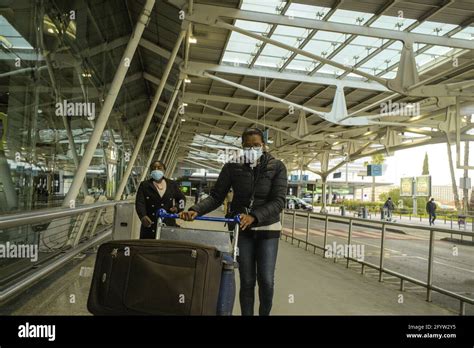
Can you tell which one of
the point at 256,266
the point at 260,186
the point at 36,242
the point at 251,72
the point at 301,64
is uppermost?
the point at 301,64

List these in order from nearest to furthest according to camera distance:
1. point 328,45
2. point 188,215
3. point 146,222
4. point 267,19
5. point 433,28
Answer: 1. point 188,215
2. point 146,222
3. point 267,19
4. point 433,28
5. point 328,45

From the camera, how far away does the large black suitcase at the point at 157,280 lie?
2344mm

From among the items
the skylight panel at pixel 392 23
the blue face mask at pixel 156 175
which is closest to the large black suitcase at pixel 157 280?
the blue face mask at pixel 156 175

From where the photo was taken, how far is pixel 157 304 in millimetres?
2352

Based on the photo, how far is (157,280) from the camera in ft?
7.78

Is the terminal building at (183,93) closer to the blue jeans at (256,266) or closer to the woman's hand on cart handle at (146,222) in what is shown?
the woman's hand on cart handle at (146,222)

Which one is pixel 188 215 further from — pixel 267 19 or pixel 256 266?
pixel 267 19

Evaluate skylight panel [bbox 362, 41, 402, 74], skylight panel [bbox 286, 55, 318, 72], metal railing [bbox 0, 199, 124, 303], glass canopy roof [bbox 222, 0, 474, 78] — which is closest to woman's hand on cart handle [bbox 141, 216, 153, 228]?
metal railing [bbox 0, 199, 124, 303]

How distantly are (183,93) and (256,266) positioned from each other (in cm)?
2163

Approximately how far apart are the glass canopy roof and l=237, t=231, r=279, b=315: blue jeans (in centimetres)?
1011

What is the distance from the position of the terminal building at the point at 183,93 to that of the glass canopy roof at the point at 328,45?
61 mm

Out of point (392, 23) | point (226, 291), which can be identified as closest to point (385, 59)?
point (392, 23)
